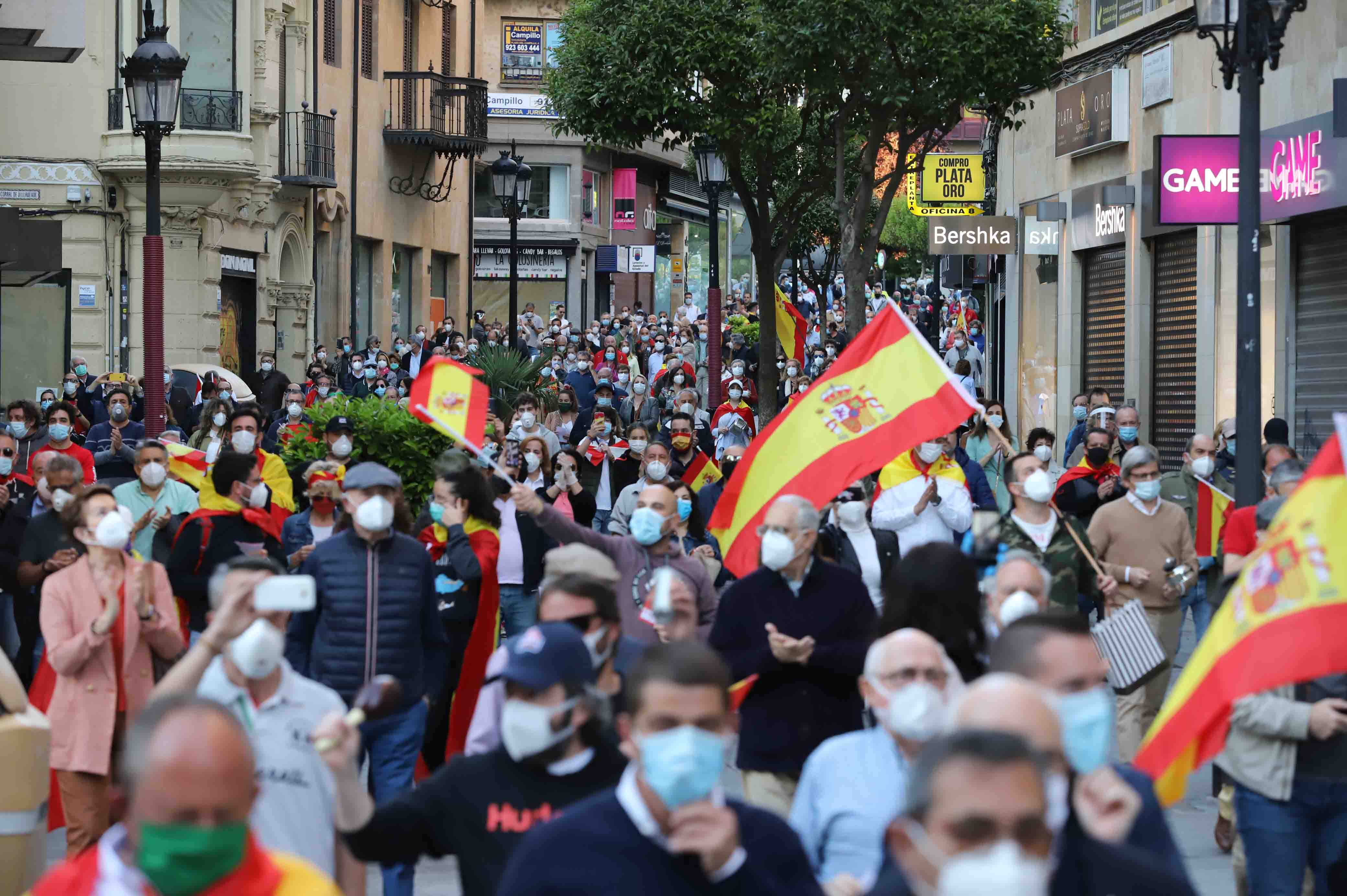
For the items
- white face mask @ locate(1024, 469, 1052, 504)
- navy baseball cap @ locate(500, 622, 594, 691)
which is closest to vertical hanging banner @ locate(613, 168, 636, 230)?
white face mask @ locate(1024, 469, 1052, 504)

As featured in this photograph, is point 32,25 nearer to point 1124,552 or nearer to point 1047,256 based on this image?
point 1124,552

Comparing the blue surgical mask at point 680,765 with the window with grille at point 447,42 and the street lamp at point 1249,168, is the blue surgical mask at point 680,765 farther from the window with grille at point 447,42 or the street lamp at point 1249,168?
the window with grille at point 447,42

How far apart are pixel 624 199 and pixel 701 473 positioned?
47.8 meters

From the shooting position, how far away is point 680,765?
369 cm

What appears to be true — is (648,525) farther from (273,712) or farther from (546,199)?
(546,199)

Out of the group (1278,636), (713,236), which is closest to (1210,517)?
(1278,636)

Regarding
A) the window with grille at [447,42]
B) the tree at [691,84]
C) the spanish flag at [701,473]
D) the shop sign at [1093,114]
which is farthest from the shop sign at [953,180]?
the spanish flag at [701,473]

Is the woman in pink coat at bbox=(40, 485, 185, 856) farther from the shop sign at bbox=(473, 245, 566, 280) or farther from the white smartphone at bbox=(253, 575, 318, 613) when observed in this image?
the shop sign at bbox=(473, 245, 566, 280)

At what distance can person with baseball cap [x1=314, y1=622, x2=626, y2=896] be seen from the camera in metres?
4.41

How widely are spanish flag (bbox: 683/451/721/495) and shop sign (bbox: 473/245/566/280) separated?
42.8m

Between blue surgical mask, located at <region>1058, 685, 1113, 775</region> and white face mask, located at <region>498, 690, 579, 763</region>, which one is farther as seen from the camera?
white face mask, located at <region>498, 690, 579, 763</region>

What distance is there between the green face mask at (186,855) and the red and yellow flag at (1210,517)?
9730 millimetres

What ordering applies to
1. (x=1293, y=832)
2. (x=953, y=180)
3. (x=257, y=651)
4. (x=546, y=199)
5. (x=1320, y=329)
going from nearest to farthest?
(x=257, y=651) < (x=1293, y=832) < (x=1320, y=329) < (x=953, y=180) < (x=546, y=199)

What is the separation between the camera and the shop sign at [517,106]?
57.1 meters
